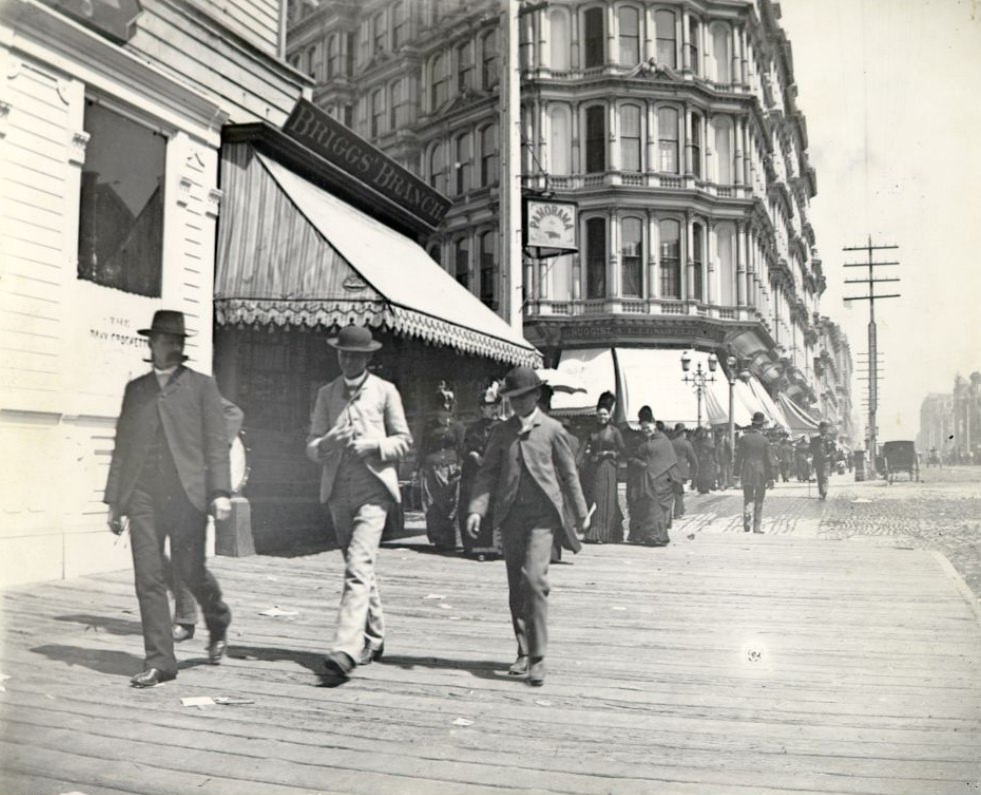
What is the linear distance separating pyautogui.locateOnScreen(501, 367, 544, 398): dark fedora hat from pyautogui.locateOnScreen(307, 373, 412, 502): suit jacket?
0.64m

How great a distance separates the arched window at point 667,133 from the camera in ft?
14.6

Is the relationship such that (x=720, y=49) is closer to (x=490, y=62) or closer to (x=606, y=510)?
(x=490, y=62)

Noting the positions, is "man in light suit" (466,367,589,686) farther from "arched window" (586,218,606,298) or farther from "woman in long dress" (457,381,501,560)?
"woman in long dress" (457,381,501,560)

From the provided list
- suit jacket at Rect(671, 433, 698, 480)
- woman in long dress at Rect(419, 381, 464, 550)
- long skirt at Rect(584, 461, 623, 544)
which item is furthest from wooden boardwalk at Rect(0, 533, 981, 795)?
suit jacket at Rect(671, 433, 698, 480)

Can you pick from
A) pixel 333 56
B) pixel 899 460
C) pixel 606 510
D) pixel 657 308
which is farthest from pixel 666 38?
pixel 606 510

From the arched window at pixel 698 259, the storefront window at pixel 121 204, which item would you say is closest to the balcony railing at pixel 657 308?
the arched window at pixel 698 259

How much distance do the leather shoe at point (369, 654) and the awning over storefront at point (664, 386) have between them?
2245mm

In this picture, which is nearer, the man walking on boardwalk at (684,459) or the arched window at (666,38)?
the arched window at (666,38)

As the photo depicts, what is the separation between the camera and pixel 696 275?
523 cm

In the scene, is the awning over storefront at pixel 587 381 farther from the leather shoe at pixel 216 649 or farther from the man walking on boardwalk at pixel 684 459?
the man walking on boardwalk at pixel 684 459

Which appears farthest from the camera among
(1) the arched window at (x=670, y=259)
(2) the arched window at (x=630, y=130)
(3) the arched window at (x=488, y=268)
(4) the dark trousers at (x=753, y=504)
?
(3) the arched window at (x=488, y=268)

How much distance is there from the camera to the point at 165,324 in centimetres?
289

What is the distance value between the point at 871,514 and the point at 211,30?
4.22m

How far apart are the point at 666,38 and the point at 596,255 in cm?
301
